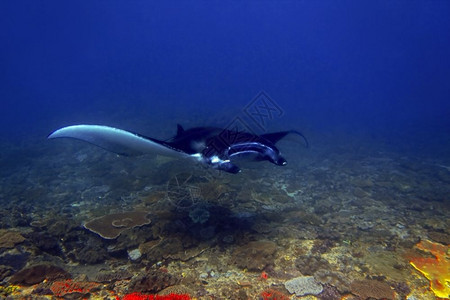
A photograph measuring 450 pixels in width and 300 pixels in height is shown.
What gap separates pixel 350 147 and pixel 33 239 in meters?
15.8

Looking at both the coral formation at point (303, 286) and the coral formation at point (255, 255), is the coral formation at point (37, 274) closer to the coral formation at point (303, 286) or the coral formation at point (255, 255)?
the coral formation at point (255, 255)

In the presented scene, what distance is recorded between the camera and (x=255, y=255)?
4.70 m

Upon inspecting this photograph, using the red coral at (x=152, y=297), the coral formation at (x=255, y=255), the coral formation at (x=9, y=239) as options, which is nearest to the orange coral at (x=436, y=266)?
the coral formation at (x=255, y=255)

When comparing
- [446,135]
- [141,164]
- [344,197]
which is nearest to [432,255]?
[344,197]

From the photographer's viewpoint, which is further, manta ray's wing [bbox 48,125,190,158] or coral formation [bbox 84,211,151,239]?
coral formation [bbox 84,211,151,239]

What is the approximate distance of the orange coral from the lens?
4051mm

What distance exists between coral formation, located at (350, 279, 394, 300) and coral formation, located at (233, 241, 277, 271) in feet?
4.58

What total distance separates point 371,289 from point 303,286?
108 centimetres

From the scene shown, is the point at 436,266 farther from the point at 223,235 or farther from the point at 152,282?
the point at 152,282

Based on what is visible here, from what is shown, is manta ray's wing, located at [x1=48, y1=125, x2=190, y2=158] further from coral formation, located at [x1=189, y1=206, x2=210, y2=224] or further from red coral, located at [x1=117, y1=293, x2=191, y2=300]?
red coral, located at [x1=117, y1=293, x2=191, y2=300]

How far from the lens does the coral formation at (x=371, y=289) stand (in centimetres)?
387

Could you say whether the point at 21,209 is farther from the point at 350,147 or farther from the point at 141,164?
the point at 350,147

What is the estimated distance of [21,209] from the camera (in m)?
6.91

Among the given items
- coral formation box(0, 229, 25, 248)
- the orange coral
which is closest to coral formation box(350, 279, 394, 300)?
the orange coral
